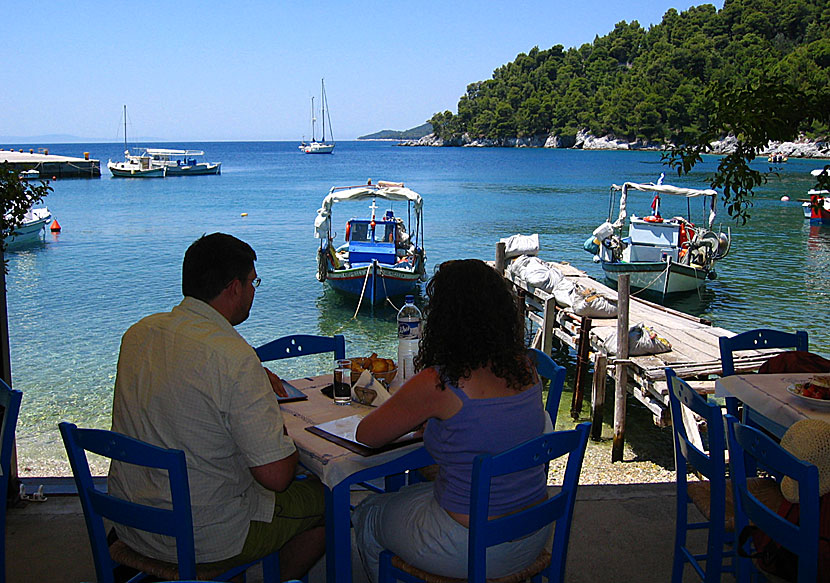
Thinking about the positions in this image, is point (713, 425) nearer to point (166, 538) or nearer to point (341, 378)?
point (341, 378)

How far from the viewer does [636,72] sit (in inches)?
4122

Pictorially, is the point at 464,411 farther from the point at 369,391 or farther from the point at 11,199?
the point at 11,199

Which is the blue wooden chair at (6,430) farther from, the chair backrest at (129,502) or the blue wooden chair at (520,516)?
the blue wooden chair at (520,516)

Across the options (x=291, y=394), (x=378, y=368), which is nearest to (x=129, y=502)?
(x=291, y=394)

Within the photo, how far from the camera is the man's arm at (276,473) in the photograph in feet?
6.52

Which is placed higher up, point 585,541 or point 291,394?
point 291,394

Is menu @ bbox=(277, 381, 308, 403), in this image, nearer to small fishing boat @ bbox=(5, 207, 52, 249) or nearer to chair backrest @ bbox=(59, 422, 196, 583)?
chair backrest @ bbox=(59, 422, 196, 583)

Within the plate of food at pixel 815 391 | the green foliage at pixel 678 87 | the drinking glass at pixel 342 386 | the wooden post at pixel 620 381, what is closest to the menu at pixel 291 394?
the drinking glass at pixel 342 386

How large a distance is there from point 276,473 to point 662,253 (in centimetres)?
1578

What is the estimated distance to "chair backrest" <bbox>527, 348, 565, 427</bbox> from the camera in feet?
9.25

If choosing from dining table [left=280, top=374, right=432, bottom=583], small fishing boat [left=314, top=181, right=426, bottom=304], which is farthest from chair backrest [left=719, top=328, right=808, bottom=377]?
small fishing boat [left=314, top=181, right=426, bottom=304]

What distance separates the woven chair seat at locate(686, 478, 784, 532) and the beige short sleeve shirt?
1535mm

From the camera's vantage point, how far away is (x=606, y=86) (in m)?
113

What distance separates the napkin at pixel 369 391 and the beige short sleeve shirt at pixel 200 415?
1.81 ft
